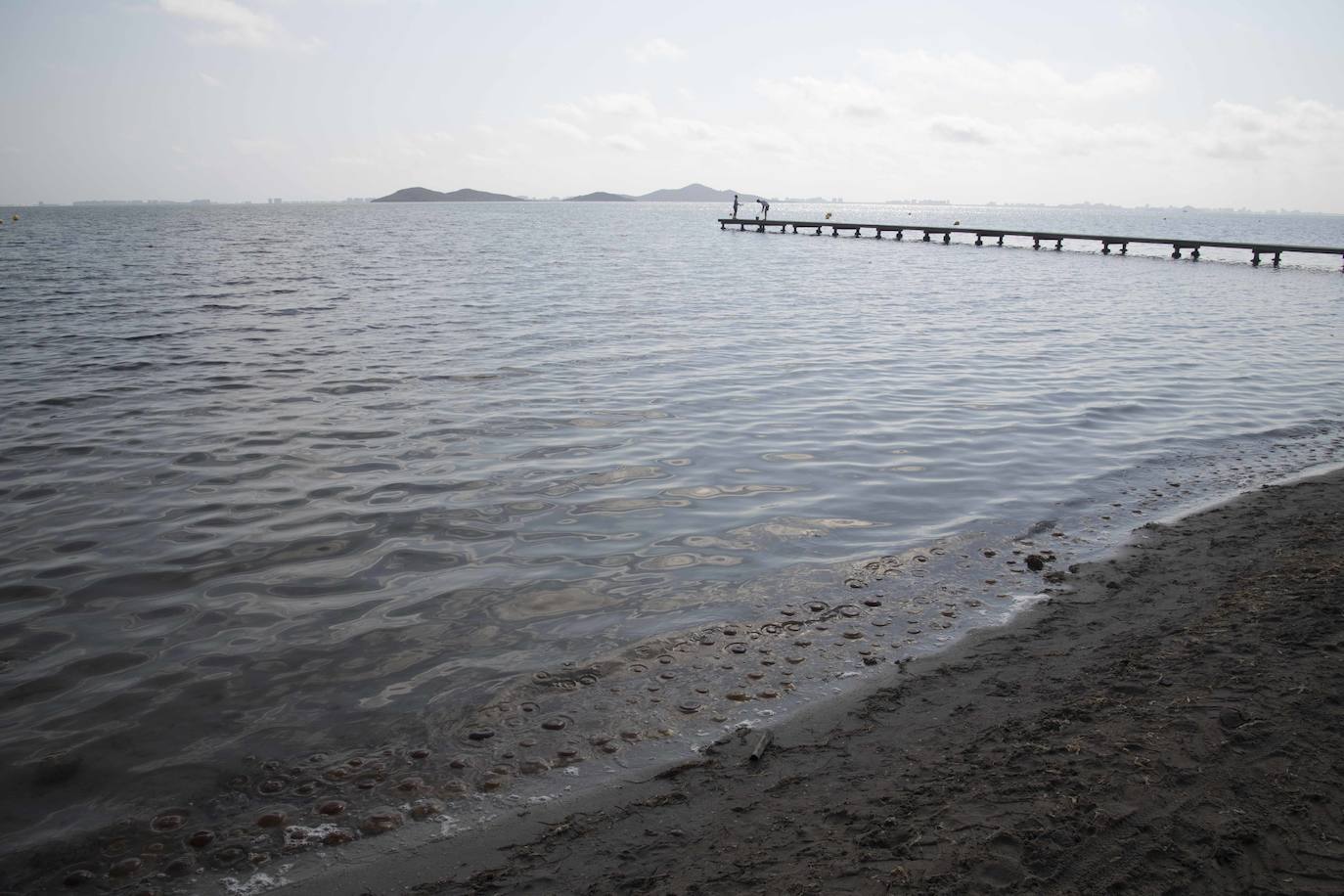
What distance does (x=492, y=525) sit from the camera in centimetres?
821

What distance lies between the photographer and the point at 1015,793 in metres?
3.86

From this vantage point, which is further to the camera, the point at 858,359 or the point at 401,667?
the point at 858,359

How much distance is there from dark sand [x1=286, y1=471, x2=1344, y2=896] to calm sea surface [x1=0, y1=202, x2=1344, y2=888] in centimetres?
53

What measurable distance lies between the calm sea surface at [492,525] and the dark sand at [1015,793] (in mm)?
534

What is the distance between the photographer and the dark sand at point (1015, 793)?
3.34 metres

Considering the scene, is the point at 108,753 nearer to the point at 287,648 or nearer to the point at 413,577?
the point at 287,648

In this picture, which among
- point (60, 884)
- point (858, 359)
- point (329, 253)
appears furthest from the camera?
point (329, 253)

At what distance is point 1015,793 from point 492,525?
18.5 ft

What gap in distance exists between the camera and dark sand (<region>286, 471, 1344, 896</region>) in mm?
3340

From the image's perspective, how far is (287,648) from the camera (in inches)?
232

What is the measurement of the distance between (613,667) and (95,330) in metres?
→ 19.9

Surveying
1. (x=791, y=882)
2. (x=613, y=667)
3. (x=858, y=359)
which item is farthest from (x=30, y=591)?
(x=858, y=359)

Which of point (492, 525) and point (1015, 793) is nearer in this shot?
point (1015, 793)

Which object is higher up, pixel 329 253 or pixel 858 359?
pixel 329 253
